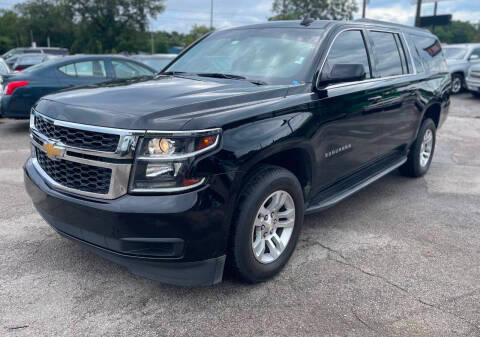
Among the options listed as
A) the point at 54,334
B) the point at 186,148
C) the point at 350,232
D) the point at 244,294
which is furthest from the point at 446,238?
the point at 54,334

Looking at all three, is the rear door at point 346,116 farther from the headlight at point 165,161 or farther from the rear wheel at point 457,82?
the rear wheel at point 457,82

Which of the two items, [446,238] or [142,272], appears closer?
[142,272]

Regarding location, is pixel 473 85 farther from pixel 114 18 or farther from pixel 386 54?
pixel 114 18

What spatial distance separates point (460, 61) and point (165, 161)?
16.6 meters

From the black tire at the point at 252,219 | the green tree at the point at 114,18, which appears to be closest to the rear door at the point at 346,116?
the black tire at the point at 252,219

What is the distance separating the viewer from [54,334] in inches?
101

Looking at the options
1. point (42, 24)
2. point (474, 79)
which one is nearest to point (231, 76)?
point (474, 79)

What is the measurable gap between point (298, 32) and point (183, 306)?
2621mm

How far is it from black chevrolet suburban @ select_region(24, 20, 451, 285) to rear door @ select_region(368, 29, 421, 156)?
9 cm

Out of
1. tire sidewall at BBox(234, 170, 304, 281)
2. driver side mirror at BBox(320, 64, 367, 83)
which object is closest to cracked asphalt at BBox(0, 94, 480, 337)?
tire sidewall at BBox(234, 170, 304, 281)

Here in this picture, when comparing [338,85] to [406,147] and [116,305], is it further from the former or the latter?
[116,305]

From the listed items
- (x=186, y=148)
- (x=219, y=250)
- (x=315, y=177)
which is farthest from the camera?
(x=315, y=177)

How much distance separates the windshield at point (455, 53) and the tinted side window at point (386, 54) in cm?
1356

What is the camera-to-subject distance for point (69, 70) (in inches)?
334
